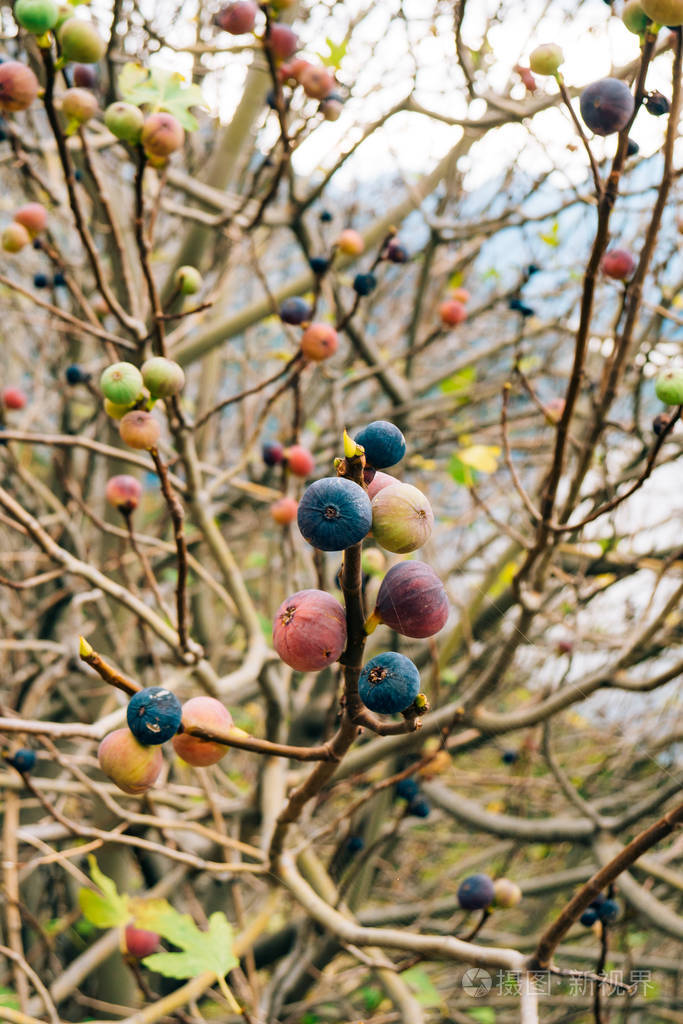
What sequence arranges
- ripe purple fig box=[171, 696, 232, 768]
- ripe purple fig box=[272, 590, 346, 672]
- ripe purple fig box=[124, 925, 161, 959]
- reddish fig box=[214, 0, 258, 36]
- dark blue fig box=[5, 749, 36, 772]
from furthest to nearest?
reddish fig box=[214, 0, 258, 36]
ripe purple fig box=[124, 925, 161, 959]
dark blue fig box=[5, 749, 36, 772]
ripe purple fig box=[171, 696, 232, 768]
ripe purple fig box=[272, 590, 346, 672]

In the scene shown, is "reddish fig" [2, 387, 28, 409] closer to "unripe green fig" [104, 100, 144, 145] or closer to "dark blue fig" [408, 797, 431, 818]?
"unripe green fig" [104, 100, 144, 145]

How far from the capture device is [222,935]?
1.58m

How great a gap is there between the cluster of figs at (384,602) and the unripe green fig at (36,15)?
124 centimetres

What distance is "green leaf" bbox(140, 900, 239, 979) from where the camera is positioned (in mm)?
1494

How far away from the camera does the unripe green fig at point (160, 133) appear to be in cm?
175

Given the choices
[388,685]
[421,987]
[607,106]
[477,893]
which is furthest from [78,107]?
[421,987]

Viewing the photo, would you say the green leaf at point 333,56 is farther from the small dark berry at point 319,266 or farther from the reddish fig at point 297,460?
the reddish fig at point 297,460

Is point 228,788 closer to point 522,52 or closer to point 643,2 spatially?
point 643,2

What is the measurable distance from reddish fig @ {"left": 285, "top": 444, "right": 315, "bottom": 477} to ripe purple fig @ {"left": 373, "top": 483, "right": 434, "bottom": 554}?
67.4 inches

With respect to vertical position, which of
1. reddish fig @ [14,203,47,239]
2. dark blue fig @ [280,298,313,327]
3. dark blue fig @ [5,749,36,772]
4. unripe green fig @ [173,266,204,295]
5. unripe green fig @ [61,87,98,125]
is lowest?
dark blue fig @ [5,749,36,772]

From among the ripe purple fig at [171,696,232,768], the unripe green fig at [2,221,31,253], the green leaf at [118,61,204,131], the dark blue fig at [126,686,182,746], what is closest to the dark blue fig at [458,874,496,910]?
the ripe purple fig at [171,696,232,768]

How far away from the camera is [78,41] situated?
1688mm

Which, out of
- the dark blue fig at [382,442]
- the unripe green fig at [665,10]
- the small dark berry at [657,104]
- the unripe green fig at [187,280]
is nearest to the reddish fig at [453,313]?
the unripe green fig at [187,280]

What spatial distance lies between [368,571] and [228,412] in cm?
517
